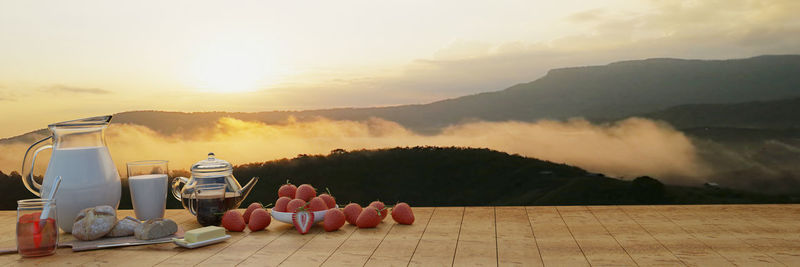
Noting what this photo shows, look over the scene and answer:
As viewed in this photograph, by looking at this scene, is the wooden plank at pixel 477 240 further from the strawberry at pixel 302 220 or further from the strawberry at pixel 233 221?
the strawberry at pixel 233 221

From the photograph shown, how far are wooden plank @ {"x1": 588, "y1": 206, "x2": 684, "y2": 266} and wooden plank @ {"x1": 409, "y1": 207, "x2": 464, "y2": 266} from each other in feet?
1.65

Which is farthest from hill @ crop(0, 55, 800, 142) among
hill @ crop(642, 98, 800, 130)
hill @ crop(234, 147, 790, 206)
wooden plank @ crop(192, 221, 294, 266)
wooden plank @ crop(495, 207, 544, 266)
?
wooden plank @ crop(192, 221, 294, 266)

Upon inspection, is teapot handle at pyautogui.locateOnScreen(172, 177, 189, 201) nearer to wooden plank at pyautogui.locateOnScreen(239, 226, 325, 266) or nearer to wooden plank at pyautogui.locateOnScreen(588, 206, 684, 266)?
wooden plank at pyautogui.locateOnScreen(239, 226, 325, 266)

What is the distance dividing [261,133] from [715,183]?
3545 mm

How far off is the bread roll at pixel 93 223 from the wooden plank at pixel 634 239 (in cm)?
156

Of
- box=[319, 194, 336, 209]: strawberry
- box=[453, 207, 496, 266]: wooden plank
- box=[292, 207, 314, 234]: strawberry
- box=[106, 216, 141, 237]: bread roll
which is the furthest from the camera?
box=[319, 194, 336, 209]: strawberry

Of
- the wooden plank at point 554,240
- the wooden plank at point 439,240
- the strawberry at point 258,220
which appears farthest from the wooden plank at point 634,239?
the strawberry at point 258,220

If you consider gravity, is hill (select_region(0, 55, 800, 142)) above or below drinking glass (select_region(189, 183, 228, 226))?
above

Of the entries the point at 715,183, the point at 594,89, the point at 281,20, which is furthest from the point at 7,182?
the point at 715,183

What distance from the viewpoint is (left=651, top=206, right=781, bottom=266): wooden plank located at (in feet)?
5.81

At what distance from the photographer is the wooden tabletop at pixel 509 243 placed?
176 centimetres

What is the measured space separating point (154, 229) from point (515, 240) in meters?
1.12

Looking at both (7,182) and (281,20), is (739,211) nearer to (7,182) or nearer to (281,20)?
(281,20)

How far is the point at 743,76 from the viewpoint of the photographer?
16.8 feet
